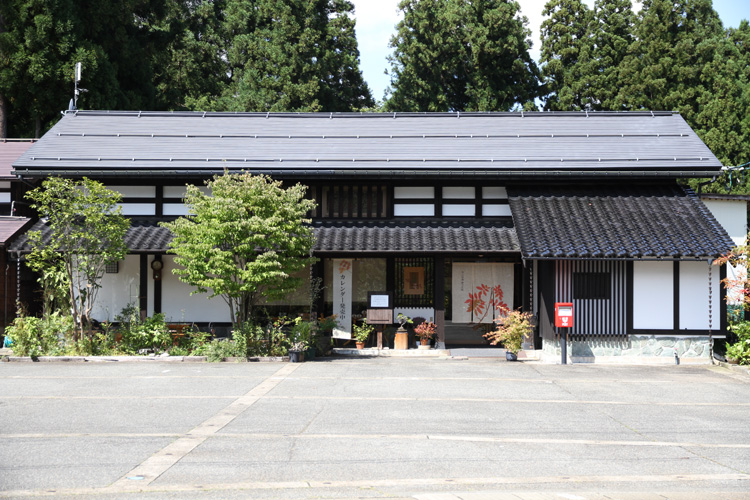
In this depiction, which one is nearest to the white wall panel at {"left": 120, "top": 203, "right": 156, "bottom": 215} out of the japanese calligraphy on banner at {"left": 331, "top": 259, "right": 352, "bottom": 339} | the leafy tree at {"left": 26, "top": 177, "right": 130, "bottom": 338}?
the leafy tree at {"left": 26, "top": 177, "right": 130, "bottom": 338}

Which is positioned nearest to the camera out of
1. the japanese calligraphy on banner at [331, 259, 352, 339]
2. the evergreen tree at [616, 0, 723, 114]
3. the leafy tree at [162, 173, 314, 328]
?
the leafy tree at [162, 173, 314, 328]

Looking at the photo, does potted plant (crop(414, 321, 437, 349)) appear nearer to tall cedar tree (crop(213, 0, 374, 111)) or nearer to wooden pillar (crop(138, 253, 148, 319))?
wooden pillar (crop(138, 253, 148, 319))

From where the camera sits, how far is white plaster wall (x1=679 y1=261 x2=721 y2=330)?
684 inches

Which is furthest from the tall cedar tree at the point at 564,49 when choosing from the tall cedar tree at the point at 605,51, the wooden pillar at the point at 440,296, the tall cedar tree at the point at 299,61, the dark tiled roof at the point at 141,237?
the dark tiled roof at the point at 141,237

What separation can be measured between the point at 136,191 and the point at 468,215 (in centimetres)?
906

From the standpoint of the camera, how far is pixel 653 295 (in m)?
17.4

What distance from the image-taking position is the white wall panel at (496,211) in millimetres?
19750

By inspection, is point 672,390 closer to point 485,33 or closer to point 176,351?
point 176,351

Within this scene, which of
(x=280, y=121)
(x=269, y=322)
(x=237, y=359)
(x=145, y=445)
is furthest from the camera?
(x=280, y=121)

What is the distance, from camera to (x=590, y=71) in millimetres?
36594

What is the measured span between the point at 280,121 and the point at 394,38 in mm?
19355

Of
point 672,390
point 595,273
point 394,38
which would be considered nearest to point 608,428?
point 672,390

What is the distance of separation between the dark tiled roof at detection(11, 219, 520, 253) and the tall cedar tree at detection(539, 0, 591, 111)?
788 inches

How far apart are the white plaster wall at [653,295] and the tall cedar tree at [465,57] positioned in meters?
20.9
